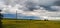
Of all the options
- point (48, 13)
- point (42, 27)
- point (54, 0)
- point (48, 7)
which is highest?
point (54, 0)

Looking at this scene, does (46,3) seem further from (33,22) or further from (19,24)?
(19,24)

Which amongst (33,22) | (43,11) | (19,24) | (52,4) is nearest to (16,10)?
(19,24)

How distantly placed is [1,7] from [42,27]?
878mm

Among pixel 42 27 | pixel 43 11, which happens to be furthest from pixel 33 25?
pixel 43 11

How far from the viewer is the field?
1.81 metres

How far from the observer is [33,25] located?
1.86 meters

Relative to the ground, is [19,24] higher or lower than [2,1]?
lower

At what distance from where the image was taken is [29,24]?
1868 millimetres

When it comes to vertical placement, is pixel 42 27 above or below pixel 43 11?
below

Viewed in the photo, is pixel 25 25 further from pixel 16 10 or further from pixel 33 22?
pixel 16 10

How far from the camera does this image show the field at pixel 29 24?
Result: 1.81 m

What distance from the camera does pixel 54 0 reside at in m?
1.83

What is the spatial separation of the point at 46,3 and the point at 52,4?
0.37ft

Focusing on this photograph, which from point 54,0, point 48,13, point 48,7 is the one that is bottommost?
point 48,13
